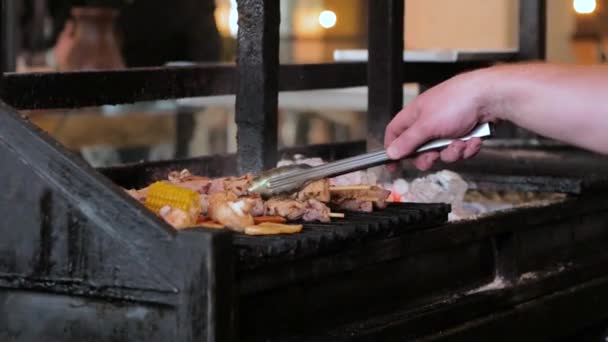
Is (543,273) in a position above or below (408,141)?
below

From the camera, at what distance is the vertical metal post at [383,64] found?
3.25 meters

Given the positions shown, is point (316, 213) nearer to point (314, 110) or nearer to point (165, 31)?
point (314, 110)

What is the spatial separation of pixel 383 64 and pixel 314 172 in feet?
3.54

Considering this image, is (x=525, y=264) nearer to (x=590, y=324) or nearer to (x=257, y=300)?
(x=590, y=324)

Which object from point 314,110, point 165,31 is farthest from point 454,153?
point 165,31

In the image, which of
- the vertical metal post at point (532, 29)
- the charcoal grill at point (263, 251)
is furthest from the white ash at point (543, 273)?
the vertical metal post at point (532, 29)

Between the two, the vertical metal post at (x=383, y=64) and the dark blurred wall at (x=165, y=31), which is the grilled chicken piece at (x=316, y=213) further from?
the dark blurred wall at (x=165, y=31)

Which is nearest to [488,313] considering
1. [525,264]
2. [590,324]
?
[525,264]

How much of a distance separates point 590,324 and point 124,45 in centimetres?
659

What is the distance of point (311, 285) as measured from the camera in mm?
2098

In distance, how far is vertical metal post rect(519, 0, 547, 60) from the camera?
4.50 meters

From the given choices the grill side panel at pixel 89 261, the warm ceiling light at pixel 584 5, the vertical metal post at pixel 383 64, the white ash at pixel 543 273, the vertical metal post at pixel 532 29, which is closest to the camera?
the grill side panel at pixel 89 261

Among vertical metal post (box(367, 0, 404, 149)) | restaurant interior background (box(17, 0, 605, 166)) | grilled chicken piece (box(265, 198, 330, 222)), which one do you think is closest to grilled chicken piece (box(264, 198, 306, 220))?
grilled chicken piece (box(265, 198, 330, 222))

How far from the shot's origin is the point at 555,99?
202cm
